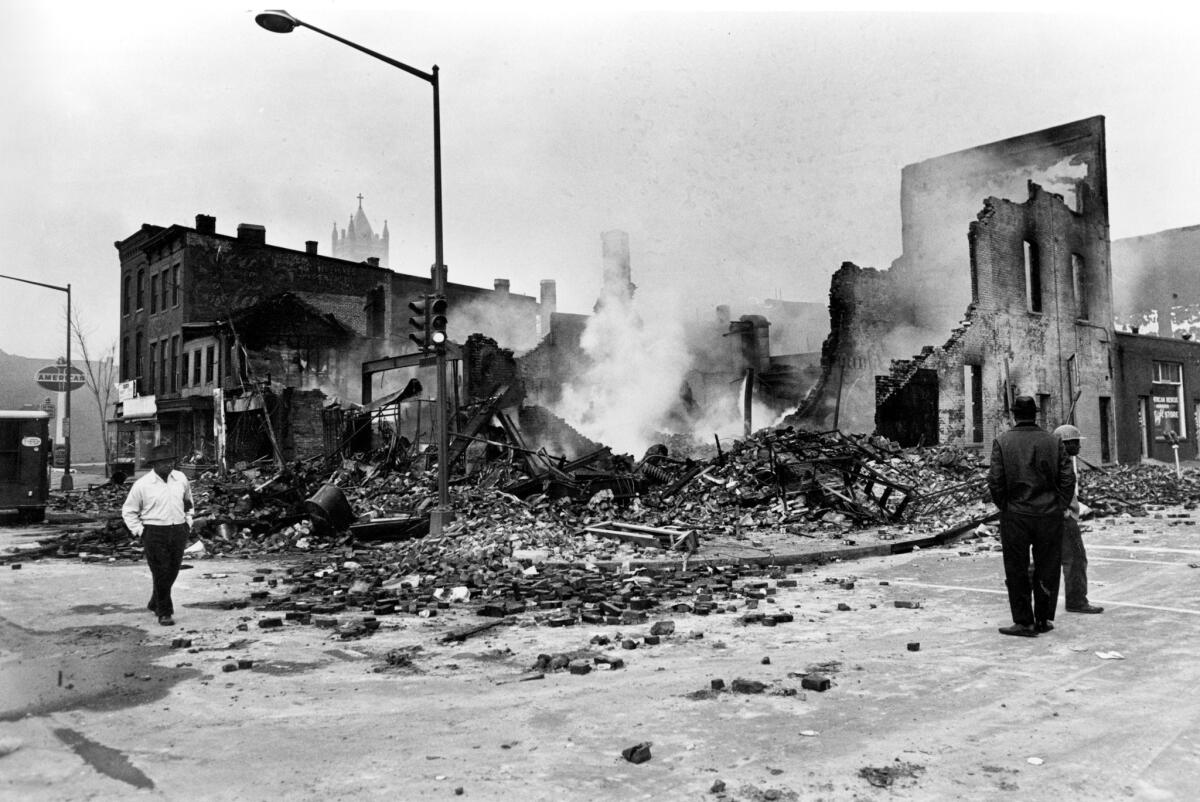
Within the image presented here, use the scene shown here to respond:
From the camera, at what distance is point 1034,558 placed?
6098 millimetres

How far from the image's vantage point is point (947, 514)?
47.3 ft

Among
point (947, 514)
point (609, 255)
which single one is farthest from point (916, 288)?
point (947, 514)

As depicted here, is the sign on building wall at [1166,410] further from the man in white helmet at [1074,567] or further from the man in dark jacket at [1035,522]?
the man in dark jacket at [1035,522]

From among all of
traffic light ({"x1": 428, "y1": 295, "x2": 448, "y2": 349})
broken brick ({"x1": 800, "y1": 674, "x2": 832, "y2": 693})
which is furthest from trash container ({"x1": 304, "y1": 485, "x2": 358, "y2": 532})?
broken brick ({"x1": 800, "y1": 674, "x2": 832, "y2": 693})

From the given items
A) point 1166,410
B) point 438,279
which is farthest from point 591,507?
point 1166,410

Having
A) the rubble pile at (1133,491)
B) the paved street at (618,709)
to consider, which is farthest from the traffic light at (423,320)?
the rubble pile at (1133,491)

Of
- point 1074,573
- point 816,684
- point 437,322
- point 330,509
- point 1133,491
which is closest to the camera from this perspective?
point 816,684

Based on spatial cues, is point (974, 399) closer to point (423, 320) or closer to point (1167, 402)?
point (1167, 402)

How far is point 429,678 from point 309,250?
38917 mm

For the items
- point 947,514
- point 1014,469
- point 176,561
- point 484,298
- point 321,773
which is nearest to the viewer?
point 321,773

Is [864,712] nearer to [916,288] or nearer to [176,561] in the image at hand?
[176,561]

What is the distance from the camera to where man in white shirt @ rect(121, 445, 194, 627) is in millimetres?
7191

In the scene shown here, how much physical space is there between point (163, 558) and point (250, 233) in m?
33.8

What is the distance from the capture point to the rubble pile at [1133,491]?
1598cm
